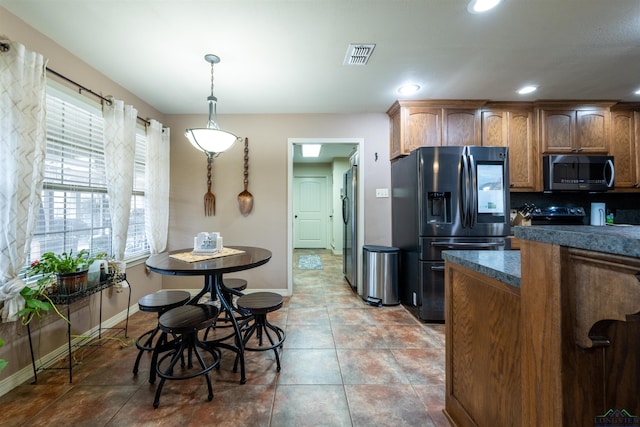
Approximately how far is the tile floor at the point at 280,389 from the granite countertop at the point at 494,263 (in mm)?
918

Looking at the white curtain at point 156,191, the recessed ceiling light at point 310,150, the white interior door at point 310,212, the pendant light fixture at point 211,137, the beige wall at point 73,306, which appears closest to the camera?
the beige wall at point 73,306

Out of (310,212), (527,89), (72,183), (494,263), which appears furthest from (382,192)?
(310,212)

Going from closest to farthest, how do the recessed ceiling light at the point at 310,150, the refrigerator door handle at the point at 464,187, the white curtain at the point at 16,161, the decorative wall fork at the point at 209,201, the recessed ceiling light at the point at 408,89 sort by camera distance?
the white curtain at the point at 16,161
the refrigerator door handle at the point at 464,187
the recessed ceiling light at the point at 408,89
the decorative wall fork at the point at 209,201
the recessed ceiling light at the point at 310,150

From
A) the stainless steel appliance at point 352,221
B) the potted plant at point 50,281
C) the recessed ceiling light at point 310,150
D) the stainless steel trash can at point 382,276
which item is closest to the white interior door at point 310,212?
the recessed ceiling light at point 310,150

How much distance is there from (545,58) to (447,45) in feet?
3.05

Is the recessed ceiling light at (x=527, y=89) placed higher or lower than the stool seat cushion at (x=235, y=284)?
higher

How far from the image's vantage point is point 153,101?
3008 mm

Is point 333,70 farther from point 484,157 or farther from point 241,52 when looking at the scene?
point 484,157

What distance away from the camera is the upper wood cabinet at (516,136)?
10.0 feet

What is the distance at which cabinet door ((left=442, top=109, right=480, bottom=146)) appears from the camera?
118 inches

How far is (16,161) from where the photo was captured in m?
1.58

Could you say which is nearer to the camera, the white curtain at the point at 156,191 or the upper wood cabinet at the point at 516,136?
the white curtain at the point at 156,191

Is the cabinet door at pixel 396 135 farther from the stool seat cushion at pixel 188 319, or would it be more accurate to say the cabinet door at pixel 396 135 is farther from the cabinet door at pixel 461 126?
the stool seat cushion at pixel 188 319

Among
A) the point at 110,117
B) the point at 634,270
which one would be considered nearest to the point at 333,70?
the point at 110,117
